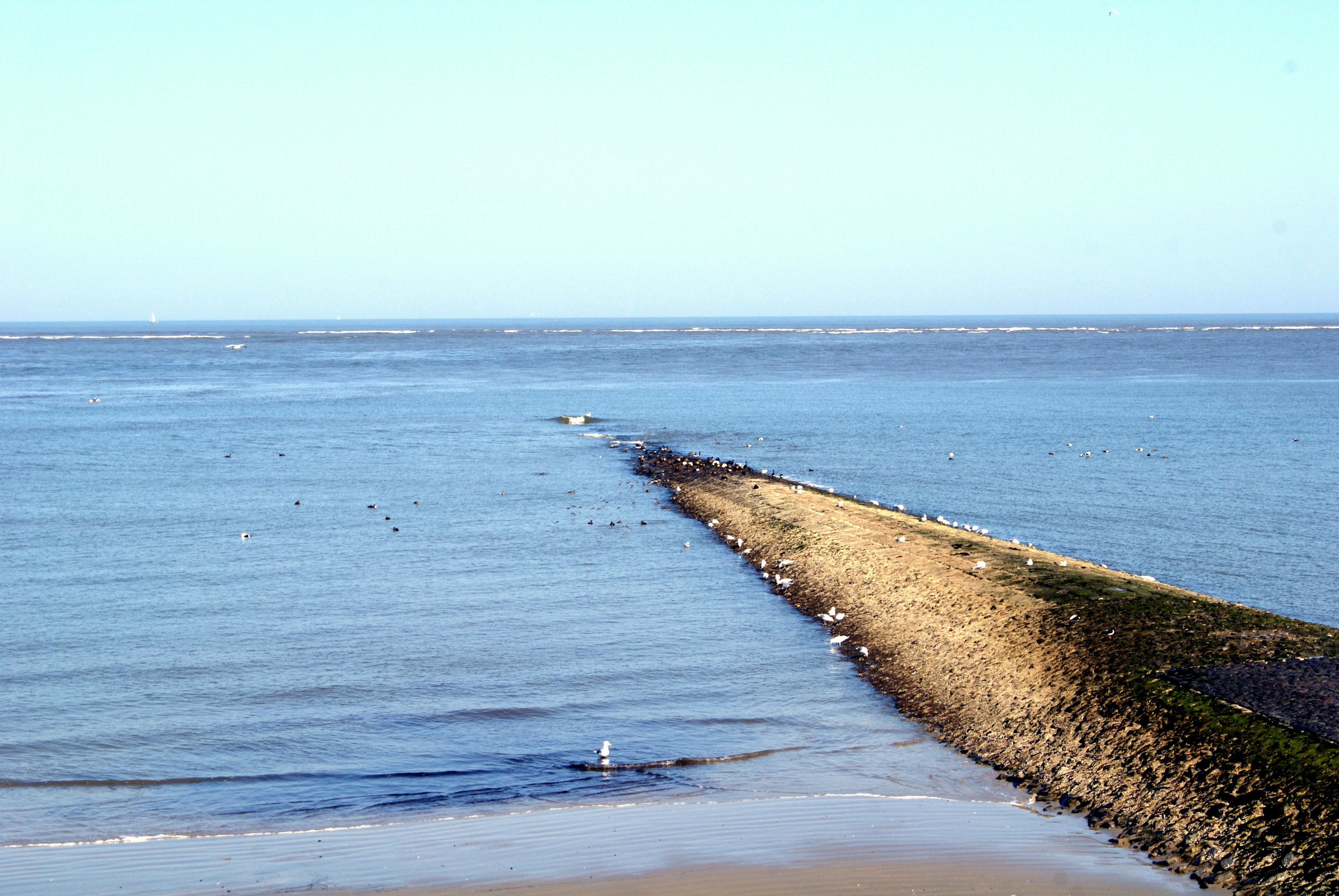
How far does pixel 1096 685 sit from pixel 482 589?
12618 millimetres

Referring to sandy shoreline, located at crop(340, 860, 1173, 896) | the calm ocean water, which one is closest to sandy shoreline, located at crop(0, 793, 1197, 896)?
sandy shoreline, located at crop(340, 860, 1173, 896)

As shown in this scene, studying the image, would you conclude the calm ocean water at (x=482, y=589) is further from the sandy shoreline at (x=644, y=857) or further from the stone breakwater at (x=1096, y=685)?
the stone breakwater at (x=1096, y=685)

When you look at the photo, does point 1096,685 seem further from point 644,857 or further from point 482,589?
point 482,589

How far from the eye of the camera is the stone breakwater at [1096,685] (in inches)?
412

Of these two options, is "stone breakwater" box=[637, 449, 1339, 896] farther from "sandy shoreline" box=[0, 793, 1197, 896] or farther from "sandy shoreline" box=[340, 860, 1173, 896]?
"sandy shoreline" box=[340, 860, 1173, 896]

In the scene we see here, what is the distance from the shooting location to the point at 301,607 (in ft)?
69.3

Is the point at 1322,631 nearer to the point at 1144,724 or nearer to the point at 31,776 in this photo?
the point at 1144,724

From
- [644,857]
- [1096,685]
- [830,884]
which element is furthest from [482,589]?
[830,884]

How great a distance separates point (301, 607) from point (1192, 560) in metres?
18.5

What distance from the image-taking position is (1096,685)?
46.2 ft

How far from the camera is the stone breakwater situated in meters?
10.5

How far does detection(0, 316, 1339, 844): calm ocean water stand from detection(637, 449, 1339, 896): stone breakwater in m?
0.98

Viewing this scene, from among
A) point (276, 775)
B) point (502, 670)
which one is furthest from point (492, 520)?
point (276, 775)

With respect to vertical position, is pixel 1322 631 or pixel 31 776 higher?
pixel 1322 631
